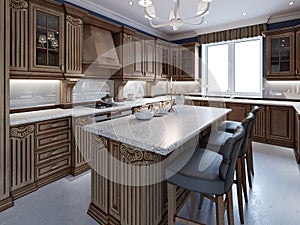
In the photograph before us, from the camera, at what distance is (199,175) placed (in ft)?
4.79

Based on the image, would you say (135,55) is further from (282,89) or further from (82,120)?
(282,89)

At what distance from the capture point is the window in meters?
5.27

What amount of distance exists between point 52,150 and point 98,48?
6.50 feet

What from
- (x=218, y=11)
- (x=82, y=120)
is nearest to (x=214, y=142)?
(x=82, y=120)

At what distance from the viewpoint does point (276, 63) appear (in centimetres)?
451

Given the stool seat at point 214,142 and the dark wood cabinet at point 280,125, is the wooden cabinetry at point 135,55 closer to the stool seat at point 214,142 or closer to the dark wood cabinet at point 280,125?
the stool seat at point 214,142

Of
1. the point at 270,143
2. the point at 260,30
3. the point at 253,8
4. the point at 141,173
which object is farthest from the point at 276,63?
the point at 141,173

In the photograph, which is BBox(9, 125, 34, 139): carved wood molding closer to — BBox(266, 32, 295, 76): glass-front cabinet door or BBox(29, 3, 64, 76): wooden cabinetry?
BBox(29, 3, 64, 76): wooden cabinetry

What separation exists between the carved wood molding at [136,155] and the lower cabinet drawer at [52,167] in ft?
5.09

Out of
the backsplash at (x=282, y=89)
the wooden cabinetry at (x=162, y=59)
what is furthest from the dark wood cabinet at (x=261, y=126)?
the wooden cabinetry at (x=162, y=59)

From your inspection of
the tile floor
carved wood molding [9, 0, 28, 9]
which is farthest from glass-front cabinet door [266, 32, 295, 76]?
carved wood molding [9, 0, 28, 9]

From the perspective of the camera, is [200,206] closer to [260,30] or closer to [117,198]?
[117,198]

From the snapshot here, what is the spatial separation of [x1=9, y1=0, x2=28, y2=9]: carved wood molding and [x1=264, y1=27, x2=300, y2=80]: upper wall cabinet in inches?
182

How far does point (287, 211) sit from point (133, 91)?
159 inches
